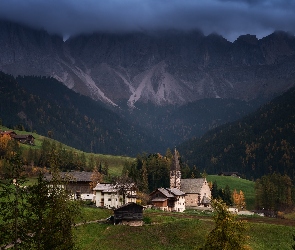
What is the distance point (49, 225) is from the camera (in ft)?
122

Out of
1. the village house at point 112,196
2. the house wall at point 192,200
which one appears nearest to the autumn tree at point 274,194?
the house wall at point 192,200

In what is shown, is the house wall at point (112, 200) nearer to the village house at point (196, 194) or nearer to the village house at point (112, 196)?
the village house at point (112, 196)

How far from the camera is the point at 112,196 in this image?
371ft

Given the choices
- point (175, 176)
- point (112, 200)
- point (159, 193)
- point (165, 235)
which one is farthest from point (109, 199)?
point (165, 235)

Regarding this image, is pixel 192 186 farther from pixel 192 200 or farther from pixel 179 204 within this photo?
pixel 179 204

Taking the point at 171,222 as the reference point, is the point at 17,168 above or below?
above

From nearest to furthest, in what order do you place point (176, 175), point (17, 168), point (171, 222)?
point (17, 168) → point (171, 222) → point (176, 175)

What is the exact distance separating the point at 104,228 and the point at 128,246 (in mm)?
10833

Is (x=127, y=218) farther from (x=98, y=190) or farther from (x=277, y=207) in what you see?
(x=277, y=207)

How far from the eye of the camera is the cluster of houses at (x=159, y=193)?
113 meters

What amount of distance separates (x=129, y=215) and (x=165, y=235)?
11.3 m

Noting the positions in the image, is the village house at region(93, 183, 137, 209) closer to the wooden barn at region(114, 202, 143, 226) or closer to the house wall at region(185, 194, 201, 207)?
the wooden barn at region(114, 202, 143, 226)

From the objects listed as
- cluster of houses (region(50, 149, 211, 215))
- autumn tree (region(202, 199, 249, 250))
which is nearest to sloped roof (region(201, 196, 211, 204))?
cluster of houses (region(50, 149, 211, 215))

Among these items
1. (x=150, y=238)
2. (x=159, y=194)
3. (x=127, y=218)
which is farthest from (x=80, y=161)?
(x=150, y=238)
